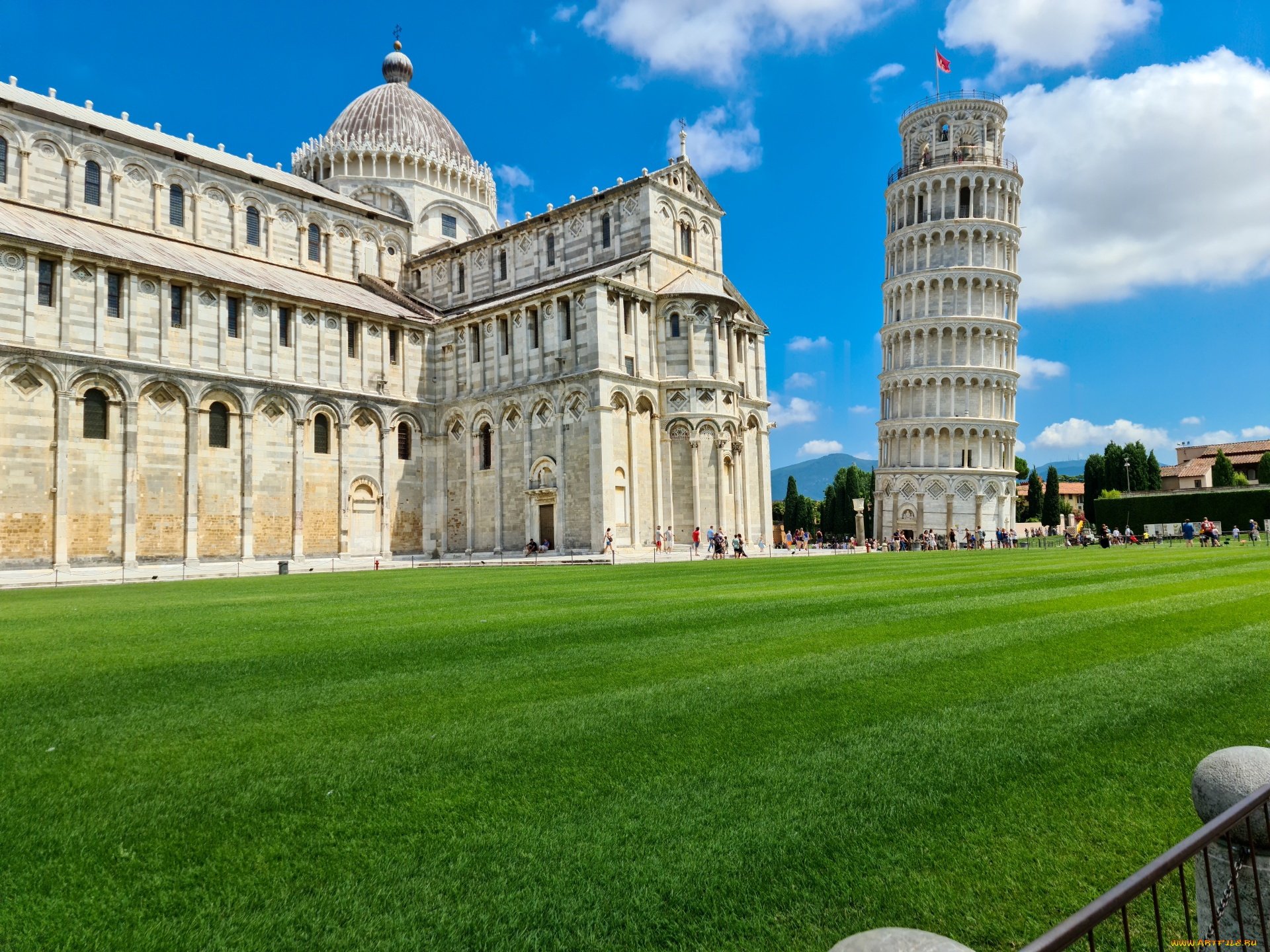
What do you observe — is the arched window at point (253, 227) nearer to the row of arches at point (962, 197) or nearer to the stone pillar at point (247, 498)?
the stone pillar at point (247, 498)

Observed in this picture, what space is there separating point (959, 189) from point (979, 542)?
35.0 m

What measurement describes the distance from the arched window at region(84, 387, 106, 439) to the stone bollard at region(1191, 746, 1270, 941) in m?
39.7

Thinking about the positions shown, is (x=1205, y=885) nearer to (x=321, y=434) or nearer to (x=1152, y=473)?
(x=321, y=434)

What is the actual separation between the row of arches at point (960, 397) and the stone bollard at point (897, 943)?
78904 mm

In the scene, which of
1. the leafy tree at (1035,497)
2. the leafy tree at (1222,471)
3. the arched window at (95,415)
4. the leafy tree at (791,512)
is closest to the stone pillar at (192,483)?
the arched window at (95,415)

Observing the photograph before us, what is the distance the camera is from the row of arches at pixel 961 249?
75.8 meters

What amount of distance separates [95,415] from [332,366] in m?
10.9

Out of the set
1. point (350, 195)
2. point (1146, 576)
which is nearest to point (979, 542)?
point (1146, 576)

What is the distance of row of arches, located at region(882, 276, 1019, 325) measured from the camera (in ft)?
249

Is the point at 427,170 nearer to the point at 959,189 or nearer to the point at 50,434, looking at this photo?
the point at 50,434

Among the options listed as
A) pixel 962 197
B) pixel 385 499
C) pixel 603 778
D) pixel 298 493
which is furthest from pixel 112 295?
pixel 962 197

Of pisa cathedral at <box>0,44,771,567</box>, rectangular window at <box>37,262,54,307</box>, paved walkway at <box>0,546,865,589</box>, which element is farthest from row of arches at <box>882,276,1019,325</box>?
rectangular window at <box>37,262,54,307</box>

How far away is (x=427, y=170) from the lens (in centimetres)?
5528

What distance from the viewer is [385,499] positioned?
44.2m
